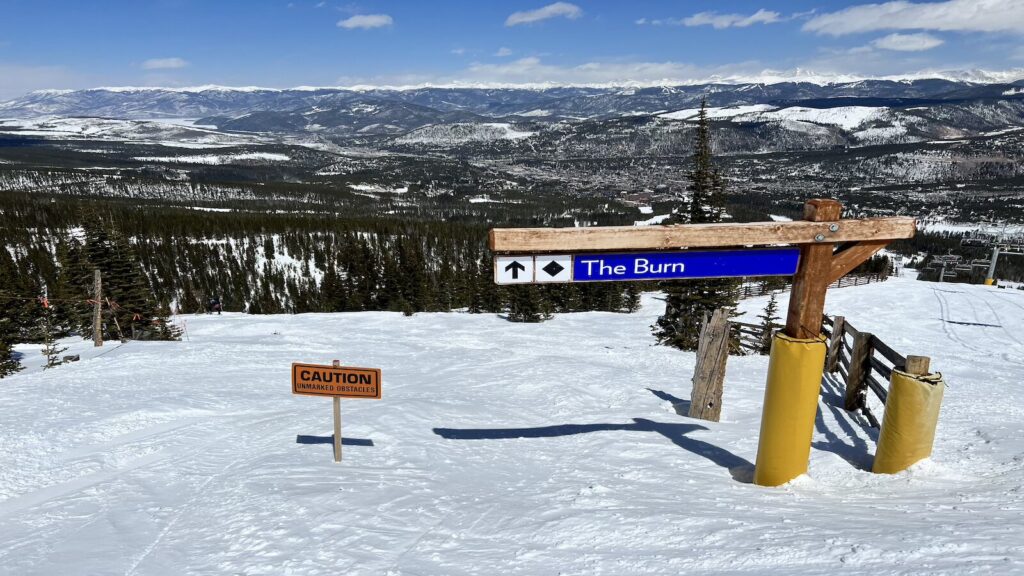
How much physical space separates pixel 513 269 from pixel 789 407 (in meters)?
3.17

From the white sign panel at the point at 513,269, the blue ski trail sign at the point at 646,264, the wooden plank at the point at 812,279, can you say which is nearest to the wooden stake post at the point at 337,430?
the white sign panel at the point at 513,269

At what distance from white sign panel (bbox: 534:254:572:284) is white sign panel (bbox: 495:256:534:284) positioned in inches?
3.1

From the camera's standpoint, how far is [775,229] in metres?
5.08

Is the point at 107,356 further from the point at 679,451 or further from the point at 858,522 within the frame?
the point at 858,522

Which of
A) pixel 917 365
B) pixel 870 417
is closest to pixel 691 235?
pixel 917 365

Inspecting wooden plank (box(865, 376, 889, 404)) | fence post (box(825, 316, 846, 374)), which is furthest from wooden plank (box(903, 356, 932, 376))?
fence post (box(825, 316, 846, 374))

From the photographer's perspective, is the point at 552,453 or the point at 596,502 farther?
the point at 552,453

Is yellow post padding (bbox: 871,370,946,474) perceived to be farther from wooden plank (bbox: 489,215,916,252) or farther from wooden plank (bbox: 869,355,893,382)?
wooden plank (bbox: 869,355,893,382)

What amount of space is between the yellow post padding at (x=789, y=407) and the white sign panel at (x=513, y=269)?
2.63m

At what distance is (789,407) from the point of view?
5.39m

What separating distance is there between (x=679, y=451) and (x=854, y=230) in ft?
11.5

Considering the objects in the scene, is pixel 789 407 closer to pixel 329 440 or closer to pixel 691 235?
pixel 691 235

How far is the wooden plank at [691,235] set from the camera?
5016mm

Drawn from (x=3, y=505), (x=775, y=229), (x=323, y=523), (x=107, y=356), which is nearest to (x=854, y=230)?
(x=775, y=229)
